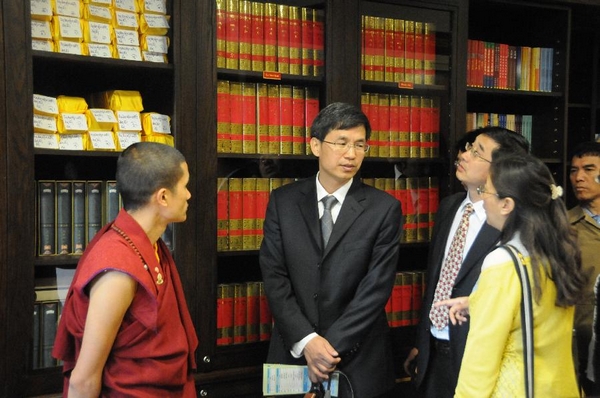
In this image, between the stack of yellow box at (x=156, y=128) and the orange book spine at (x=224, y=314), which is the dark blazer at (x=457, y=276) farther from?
the stack of yellow box at (x=156, y=128)

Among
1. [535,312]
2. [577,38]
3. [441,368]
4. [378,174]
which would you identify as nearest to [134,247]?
[535,312]

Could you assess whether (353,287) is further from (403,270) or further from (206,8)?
(206,8)

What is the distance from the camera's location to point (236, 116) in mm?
2947

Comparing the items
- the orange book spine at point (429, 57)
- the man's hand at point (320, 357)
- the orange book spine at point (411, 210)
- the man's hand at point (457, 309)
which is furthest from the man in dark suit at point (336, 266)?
the orange book spine at point (429, 57)

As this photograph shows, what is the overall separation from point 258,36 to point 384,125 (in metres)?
0.72

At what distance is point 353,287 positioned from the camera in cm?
264

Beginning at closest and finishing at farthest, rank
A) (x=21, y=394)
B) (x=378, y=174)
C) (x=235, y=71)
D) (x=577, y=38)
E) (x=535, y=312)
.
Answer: (x=535, y=312) < (x=21, y=394) < (x=235, y=71) < (x=378, y=174) < (x=577, y=38)

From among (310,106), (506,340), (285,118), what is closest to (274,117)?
(285,118)

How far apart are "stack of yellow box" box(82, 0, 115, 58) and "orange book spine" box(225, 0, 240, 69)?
0.45 meters

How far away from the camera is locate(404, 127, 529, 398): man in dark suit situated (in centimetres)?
257

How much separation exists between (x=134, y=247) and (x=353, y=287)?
95 centimetres

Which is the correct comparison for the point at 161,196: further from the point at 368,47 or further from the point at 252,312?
the point at 368,47

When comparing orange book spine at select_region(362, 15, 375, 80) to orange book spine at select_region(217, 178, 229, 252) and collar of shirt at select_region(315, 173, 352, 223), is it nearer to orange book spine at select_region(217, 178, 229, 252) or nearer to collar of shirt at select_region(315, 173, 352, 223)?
collar of shirt at select_region(315, 173, 352, 223)

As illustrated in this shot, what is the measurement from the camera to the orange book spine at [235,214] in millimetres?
2945
